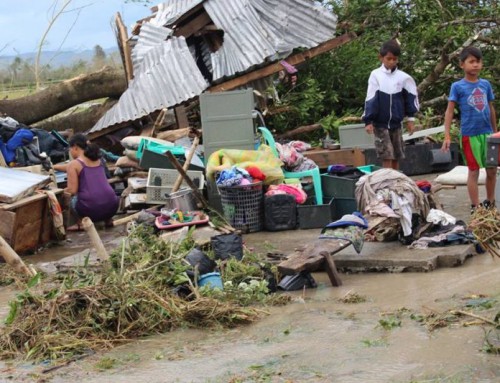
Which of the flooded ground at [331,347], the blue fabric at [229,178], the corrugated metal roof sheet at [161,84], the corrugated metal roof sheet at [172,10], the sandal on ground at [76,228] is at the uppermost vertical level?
the corrugated metal roof sheet at [172,10]

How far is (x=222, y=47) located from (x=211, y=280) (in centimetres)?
792

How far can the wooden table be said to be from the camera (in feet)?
41.1

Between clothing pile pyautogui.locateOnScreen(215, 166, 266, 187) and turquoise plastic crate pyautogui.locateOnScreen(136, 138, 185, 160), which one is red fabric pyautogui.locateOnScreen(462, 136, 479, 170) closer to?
clothing pile pyautogui.locateOnScreen(215, 166, 266, 187)

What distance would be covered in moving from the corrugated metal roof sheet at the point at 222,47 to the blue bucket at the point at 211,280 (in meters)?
6.90

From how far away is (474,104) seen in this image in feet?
30.4

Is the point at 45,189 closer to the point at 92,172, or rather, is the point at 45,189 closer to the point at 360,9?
the point at 92,172

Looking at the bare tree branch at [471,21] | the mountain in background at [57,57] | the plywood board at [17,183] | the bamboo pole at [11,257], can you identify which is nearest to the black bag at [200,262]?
the bamboo pole at [11,257]

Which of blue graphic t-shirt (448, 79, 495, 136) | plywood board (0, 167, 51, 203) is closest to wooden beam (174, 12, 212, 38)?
plywood board (0, 167, 51, 203)

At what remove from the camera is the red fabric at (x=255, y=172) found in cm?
1043

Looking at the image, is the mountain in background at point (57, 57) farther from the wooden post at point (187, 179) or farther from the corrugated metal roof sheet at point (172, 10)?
the wooden post at point (187, 179)

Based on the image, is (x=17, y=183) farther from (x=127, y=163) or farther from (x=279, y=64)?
(x=279, y=64)

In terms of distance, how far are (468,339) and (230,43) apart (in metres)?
9.78

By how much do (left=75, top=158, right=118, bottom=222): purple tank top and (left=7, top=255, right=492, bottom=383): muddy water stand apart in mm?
4448

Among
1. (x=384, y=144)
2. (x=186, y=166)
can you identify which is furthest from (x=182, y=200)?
(x=384, y=144)
